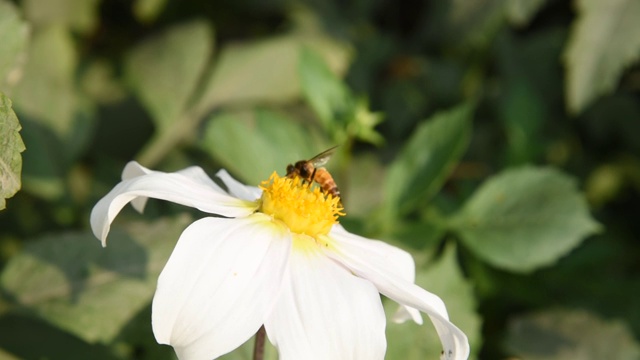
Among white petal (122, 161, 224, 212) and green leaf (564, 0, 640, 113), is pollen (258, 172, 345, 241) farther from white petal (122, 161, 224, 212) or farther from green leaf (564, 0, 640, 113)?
green leaf (564, 0, 640, 113)

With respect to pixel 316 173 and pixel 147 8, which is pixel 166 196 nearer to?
pixel 316 173

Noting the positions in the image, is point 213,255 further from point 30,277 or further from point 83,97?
point 83,97

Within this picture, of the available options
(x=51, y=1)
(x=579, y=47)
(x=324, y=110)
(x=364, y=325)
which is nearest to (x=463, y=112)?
(x=324, y=110)

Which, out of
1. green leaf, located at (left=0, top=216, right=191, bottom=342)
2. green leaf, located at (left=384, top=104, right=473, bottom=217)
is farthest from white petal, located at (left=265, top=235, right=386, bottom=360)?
green leaf, located at (left=384, top=104, right=473, bottom=217)

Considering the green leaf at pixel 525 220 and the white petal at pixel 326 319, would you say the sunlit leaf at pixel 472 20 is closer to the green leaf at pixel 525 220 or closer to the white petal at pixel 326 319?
the green leaf at pixel 525 220

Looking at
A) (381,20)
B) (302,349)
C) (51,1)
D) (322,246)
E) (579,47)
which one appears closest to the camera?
(302,349)

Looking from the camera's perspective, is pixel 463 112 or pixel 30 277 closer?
pixel 30 277
